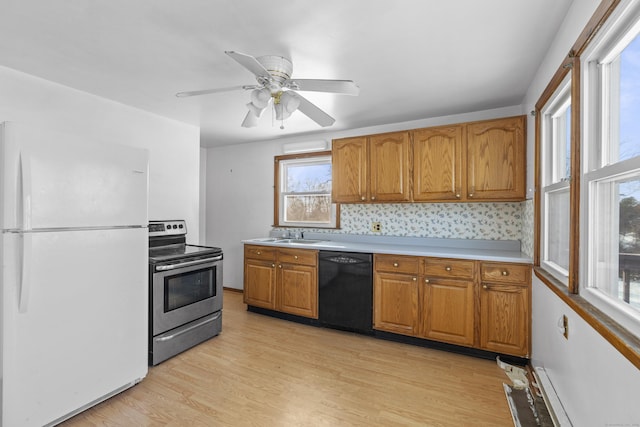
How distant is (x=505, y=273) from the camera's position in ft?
8.40

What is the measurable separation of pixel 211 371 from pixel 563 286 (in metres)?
2.47

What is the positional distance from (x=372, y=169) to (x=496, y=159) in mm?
1185

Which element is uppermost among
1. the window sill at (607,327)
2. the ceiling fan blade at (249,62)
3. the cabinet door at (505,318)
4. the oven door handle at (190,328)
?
the ceiling fan blade at (249,62)

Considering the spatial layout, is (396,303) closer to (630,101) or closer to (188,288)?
(188,288)

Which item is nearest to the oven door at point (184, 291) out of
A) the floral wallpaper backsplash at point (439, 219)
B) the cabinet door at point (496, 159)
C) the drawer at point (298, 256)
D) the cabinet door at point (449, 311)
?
the drawer at point (298, 256)

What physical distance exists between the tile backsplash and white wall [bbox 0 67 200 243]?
190 centimetres

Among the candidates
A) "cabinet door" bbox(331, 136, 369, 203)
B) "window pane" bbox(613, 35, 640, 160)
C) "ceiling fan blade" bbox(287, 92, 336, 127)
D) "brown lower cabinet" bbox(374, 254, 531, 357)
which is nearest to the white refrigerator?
"ceiling fan blade" bbox(287, 92, 336, 127)

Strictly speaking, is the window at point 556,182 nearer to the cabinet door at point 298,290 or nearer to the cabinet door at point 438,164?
the cabinet door at point 438,164

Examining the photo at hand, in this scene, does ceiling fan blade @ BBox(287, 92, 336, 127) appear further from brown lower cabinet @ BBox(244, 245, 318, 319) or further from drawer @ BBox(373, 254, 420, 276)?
brown lower cabinet @ BBox(244, 245, 318, 319)

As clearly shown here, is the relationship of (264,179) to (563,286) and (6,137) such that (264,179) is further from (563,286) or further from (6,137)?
(563,286)

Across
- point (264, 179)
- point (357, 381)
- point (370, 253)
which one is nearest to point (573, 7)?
point (370, 253)

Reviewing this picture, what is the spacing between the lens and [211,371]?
2.46 m

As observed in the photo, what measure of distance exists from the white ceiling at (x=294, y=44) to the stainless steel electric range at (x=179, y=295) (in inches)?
57.0

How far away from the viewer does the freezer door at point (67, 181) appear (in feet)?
5.36
